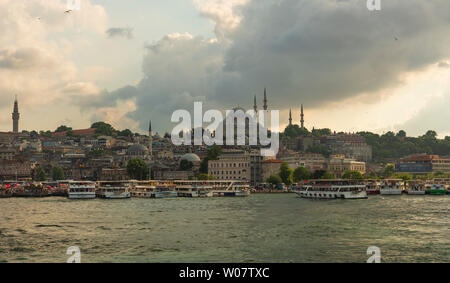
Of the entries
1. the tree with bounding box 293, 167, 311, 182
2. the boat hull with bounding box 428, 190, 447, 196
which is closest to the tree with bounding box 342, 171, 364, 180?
the tree with bounding box 293, 167, 311, 182

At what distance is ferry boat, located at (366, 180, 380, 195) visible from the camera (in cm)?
7069

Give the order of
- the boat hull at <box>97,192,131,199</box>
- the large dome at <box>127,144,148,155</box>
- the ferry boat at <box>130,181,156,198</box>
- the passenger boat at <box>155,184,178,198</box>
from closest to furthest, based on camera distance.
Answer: the boat hull at <box>97,192,131,199</box>, the passenger boat at <box>155,184,178,198</box>, the ferry boat at <box>130,181,156,198</box>, the large dome at <box>127,144,148,155</box>

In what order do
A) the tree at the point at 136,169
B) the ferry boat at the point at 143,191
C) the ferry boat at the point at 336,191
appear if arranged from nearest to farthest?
the ferry boat at the point at 336,191 < the ferry boat at the point at 143,191 < the tree at the point at 136,169

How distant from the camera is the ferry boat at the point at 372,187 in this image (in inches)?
2783

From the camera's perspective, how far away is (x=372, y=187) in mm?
73438

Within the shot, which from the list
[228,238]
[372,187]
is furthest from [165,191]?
[228,238]

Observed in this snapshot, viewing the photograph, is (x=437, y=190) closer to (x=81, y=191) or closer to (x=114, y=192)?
(x=114, y=192)

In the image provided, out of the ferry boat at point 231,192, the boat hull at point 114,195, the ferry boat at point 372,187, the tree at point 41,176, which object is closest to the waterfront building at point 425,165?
the ferry boat at point 372,187

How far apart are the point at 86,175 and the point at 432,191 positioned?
72.6m

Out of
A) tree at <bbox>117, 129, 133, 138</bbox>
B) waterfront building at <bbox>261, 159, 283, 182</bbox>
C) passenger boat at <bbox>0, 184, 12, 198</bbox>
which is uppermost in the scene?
tree at <bbox>117, 129, 133, 138</bbox>

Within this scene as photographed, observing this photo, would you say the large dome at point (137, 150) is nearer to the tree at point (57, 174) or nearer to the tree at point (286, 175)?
the tree at point (57, 174)

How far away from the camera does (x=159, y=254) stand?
17797 mm

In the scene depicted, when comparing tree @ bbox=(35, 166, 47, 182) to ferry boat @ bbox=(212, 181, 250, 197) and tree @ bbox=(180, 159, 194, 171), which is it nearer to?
tree @ bbox=(180, 159, 194, 171)
